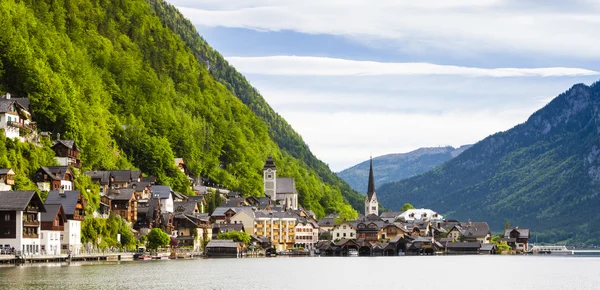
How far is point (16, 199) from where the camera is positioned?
99438mm

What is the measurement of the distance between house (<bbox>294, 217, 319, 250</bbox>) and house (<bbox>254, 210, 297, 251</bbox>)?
1.27 m

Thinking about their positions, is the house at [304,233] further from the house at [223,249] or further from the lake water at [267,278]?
the lake water at [267,278]

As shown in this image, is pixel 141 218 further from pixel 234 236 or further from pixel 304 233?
pixel 304 233

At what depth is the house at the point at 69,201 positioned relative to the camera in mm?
110125

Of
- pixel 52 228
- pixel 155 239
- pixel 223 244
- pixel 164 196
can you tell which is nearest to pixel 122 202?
pixel 155 239

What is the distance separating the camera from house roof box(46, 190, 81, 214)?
110125mm

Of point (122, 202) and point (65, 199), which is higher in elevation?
point (122, 202)

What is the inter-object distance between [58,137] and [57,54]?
33.0m

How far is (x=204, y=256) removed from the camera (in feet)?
490

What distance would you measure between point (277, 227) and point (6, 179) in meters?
84.2

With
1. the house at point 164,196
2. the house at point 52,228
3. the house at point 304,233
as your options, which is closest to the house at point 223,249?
the house at point 164,196

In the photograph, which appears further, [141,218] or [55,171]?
[141,218]

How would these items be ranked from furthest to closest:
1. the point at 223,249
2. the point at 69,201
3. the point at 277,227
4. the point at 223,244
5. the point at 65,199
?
the point at 277,227, the point at 223,244, the point at 223,249, the point at 65,199, the point at 69,201

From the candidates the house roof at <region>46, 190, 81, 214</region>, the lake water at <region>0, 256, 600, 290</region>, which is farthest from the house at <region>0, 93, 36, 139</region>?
the lake water at <region>0, 256, 600, 290</region>
